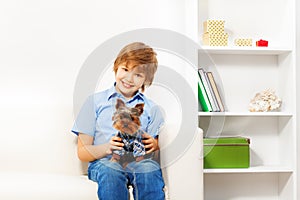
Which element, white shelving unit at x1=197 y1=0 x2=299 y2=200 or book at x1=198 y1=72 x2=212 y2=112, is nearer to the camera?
book at x1=198 y1=72 x2=212 y2=112

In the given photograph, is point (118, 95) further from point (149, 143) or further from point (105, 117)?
point (149, 143)

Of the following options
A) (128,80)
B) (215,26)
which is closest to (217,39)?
(215,26)

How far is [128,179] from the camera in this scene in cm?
186

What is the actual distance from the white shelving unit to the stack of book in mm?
111

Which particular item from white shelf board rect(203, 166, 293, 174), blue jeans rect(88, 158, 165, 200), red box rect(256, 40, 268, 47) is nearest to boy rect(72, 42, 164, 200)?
blue jeans rect(88, 158, 165, 200)

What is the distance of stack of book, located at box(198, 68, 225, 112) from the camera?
7.54ft

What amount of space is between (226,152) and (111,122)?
24.6 inches

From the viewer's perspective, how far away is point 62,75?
242 cm

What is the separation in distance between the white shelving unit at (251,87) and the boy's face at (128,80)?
0.48m

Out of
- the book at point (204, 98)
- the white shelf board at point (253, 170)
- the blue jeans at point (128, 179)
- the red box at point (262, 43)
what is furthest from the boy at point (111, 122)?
the red box at point (262, 43)

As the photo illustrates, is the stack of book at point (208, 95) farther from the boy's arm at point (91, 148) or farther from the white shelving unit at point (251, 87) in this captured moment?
the boy's arm at point (91, 148)

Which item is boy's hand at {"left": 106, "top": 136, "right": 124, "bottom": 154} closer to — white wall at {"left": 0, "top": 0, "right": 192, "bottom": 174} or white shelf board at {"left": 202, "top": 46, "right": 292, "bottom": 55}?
white wall at {"left": 0, "top": 0, "right": 192, "bottom": 174}

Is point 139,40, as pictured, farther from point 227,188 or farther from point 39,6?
point 227,188

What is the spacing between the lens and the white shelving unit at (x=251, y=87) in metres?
2.44
